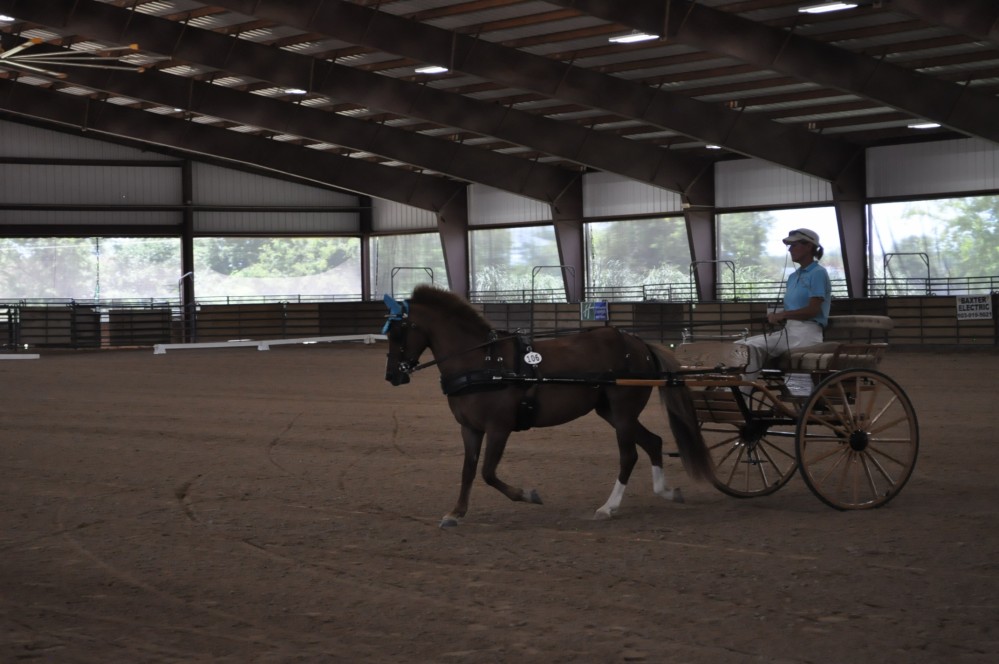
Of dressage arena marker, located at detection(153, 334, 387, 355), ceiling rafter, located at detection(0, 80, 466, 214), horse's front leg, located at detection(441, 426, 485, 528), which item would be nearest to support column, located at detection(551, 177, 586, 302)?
ceiling rafter, located at detection(0, 80, 466, 214)

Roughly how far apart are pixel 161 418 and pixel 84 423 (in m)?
0.87

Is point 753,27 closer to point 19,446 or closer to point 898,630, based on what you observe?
point 19,446

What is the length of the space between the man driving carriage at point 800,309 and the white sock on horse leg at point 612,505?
1147mm

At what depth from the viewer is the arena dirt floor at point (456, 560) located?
14.4ft

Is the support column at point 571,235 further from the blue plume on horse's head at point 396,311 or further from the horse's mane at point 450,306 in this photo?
the blue plume on horse's head at point 396,311

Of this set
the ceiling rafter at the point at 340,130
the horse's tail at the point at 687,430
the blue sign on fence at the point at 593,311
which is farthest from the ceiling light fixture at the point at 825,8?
the ceiling rafter at the point at 340,130

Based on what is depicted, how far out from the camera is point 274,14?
1814 cm

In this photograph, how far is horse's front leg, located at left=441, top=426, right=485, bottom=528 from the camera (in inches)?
259

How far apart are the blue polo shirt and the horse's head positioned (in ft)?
7.87

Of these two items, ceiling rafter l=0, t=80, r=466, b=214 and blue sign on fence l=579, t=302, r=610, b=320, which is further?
ceiling rafter l=0, t=80, r=466, b=214

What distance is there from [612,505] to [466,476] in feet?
2.99

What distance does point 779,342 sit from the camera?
7320mm

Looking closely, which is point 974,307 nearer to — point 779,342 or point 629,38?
point 629,38

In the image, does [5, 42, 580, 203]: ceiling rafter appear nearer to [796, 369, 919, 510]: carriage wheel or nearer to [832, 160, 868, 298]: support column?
[832, 160, 868, 298]: support column
